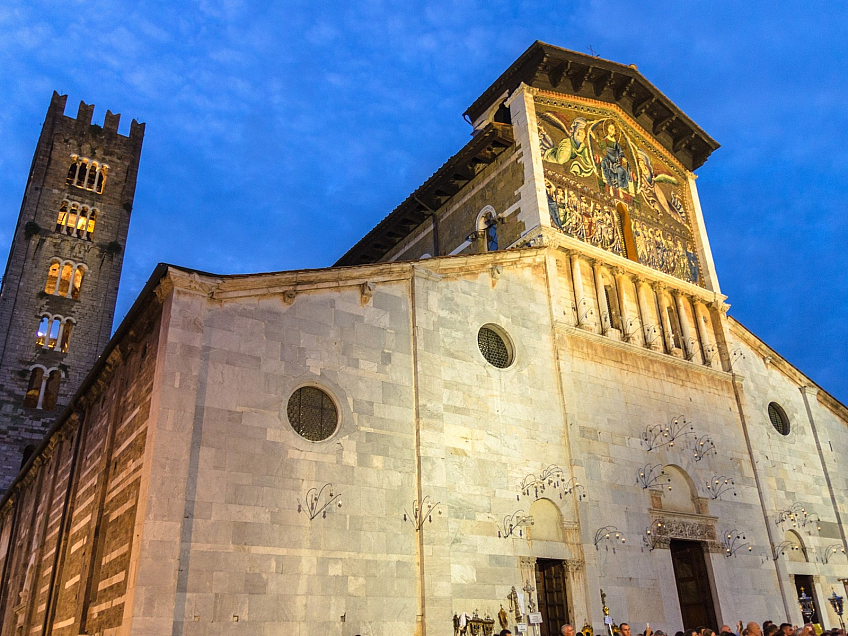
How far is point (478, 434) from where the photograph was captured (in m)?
15.4

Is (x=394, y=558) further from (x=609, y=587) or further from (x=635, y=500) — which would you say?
(x=635, y=500)

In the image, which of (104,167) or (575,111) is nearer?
(575,111)

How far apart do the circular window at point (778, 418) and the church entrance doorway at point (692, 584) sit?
6167mm

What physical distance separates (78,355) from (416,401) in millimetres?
27811

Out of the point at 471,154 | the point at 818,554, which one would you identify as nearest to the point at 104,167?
the point at 471,154

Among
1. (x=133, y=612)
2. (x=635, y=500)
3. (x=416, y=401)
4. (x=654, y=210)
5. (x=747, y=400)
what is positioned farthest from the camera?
(x=654, y=210)

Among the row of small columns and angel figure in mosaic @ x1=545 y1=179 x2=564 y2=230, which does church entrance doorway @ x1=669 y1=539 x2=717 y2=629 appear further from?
angel figure in mosaic @ x1=545 y1=179 x2=564 y2=230

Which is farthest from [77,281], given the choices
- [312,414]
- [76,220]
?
[312,414]

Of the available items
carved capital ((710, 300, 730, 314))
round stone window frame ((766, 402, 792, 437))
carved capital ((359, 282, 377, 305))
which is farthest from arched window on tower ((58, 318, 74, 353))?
round stone window frame ((766, 402, 792, 437))

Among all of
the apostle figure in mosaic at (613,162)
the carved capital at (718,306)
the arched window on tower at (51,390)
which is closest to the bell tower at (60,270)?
the arched window on tower at (51,390)

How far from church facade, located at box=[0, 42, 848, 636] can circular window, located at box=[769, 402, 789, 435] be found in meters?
0.06

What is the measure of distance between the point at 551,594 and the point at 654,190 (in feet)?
47.0

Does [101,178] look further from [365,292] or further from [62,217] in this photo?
[365,292]

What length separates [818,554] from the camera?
2045 cm
